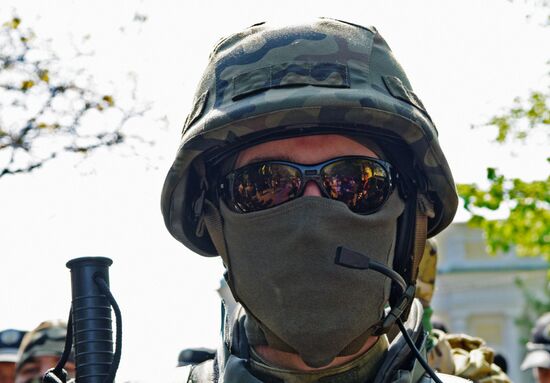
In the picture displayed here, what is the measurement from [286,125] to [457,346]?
13.5ft

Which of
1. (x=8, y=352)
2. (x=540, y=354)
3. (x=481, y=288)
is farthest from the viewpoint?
(x=481, y=288)

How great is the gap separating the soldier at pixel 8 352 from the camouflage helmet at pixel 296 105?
4640mm

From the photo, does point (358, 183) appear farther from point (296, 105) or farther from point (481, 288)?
point (481, 288)

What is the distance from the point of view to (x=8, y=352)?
8016 mm

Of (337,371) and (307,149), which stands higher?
(307,149)

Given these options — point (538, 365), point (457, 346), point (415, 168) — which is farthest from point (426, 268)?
point (415, 168)

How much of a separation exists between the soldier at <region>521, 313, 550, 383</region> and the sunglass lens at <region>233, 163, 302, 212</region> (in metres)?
4.74

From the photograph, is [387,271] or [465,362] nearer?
[387,271]

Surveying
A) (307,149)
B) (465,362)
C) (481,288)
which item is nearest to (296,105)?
(307,149)

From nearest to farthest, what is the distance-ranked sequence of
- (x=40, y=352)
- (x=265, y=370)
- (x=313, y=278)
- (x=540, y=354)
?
(x=313, y=278), (x=265, y=370), (x=40, y=352), (x=540, y=354)

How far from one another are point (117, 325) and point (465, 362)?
3532 millimetres

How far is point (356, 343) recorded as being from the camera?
3.11 metres

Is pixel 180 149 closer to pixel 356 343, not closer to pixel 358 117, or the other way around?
pixel 358 117

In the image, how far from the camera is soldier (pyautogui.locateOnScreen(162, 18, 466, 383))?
3068 mm
